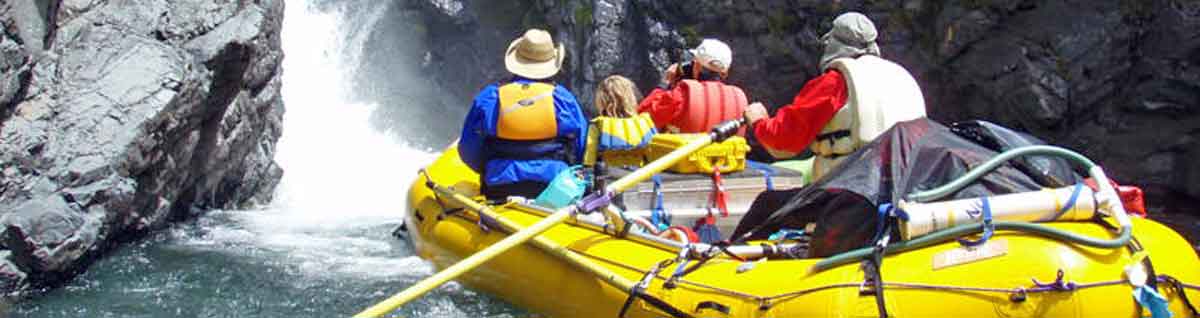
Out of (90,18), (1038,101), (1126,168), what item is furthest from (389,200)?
(1126,168)

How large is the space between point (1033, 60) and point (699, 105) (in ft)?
22.9

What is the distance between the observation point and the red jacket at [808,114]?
15.6 ft

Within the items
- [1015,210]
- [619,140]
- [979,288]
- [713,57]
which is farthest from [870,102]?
[713,57]

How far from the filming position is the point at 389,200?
42.5 feet

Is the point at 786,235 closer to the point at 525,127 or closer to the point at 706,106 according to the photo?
the point at 525,127

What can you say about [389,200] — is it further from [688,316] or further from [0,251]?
[688,316]

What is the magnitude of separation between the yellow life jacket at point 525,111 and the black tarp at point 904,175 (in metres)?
2.27

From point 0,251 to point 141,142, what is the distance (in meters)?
1.18

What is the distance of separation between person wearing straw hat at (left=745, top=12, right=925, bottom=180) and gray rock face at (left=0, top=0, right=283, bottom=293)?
4.17 meters

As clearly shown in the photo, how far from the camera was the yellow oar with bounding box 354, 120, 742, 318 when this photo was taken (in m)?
4.57

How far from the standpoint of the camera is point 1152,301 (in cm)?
338

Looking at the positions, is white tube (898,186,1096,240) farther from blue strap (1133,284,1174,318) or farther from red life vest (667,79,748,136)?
red life vest (667,79,748,136)

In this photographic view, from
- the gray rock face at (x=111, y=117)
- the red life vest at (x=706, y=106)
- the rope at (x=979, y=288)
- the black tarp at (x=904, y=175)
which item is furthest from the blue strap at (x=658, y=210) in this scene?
the gray rock face at (x=111, y=117)

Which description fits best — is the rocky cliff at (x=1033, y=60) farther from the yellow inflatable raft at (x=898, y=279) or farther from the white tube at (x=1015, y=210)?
the white tube at (x=1015, y=210)
